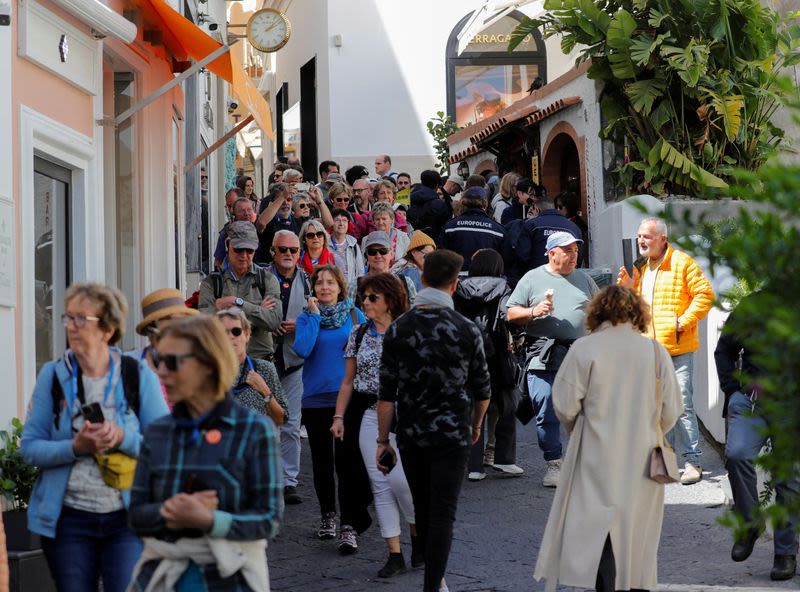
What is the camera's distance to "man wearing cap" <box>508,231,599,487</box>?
34.3 feet

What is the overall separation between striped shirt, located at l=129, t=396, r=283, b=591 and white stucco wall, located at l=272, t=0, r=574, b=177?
29454mm

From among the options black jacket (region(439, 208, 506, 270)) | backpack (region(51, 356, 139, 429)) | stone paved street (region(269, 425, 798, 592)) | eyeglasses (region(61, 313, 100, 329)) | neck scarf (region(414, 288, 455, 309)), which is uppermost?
black jacket (region(439, 208, 506, 270))

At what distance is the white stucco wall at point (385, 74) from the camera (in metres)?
33.8

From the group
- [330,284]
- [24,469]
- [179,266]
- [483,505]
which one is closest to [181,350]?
[24,469]

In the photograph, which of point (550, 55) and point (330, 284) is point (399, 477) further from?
point (550, 55)

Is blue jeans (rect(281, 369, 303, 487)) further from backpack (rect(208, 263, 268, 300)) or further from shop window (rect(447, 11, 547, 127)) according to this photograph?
shop window (rect(447, 11, 547, 127))

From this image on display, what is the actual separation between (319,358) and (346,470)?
2.77ft

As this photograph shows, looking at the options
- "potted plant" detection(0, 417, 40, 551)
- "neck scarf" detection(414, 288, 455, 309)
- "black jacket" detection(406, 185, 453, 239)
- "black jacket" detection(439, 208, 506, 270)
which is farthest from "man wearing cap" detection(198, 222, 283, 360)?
"black jacket" detection(406, 185, 453, 239)

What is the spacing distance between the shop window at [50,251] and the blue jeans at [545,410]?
3597 mm

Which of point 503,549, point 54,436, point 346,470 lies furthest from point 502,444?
point 54,436

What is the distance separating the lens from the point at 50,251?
31.8 ft

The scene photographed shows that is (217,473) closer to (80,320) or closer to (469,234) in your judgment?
(80,320)

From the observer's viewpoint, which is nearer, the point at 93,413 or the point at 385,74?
the point at 93,413

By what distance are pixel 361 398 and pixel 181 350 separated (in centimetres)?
438
